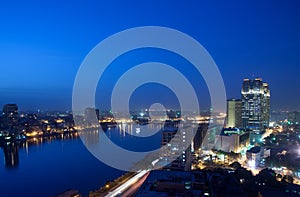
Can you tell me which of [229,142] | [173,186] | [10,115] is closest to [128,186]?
[173,186]

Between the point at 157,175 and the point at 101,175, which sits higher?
the point at 157,175

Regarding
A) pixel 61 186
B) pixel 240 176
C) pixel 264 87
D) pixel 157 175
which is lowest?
pixel 61 186

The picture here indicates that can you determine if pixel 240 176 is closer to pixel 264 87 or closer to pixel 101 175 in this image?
pixel 101 175

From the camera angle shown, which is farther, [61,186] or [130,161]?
[130,161]

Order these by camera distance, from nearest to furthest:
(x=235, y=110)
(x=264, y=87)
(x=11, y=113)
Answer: (x=235, y=110)
(x=264, y=87)
(x=11, y=113)

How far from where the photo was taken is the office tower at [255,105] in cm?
1054

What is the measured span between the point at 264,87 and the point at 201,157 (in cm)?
749

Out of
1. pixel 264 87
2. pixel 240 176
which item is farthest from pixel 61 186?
pixel 264 87

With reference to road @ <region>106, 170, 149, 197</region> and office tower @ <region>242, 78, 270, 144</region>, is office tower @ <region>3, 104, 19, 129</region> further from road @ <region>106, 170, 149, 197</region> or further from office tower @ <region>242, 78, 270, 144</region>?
office tower @ <region>242, 78, 270, 144</region>

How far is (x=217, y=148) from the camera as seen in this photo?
6.61 metres

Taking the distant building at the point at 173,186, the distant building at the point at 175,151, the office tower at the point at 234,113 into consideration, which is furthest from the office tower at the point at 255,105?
the distant building at the point at 173,186

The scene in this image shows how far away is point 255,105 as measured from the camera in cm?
1072

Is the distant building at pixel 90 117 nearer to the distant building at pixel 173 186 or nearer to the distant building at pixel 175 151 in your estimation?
the distant building at pixel 175 151

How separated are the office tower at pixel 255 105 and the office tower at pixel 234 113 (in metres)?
0.19
